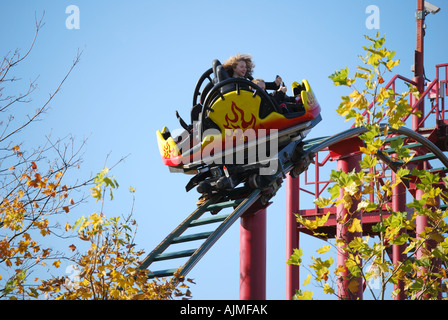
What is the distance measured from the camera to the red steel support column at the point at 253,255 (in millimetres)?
6203

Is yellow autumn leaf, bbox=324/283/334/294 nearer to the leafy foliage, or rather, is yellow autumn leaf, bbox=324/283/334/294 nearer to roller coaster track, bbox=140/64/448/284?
the leafy foliage

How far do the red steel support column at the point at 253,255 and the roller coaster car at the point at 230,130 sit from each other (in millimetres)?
402

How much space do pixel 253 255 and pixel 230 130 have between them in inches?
47.0

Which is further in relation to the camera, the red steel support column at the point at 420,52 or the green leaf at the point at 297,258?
the red steel support column at the point at 420,52

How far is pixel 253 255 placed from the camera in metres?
6.39

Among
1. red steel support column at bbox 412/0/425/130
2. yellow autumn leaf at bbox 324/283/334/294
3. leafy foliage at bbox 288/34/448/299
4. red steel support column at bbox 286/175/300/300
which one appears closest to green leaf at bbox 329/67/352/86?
leafy foliage at bbox 288/34/448/299

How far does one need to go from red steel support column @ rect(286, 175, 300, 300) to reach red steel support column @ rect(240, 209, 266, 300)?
6.92ft

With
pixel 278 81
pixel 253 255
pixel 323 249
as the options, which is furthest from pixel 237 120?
pixel 323 249

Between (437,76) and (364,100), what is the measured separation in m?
6.74

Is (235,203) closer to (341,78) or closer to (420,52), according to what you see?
(341,78)

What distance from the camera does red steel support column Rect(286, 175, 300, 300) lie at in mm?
8445

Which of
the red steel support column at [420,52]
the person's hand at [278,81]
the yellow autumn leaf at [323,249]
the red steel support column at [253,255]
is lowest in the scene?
the yellow autumn leaf at [323,249]

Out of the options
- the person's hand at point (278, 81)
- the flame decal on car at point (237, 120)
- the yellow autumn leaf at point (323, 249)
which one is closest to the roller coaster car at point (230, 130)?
the flame decal on car at point (237, 120)

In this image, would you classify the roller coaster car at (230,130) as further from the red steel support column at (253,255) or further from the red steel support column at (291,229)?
the red steel support column at (291,229)
